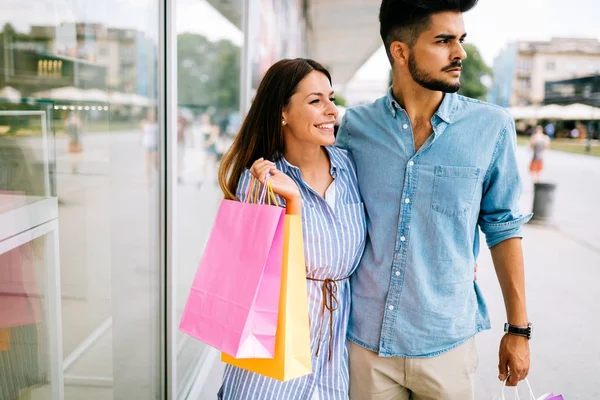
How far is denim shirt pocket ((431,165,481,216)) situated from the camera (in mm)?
1656

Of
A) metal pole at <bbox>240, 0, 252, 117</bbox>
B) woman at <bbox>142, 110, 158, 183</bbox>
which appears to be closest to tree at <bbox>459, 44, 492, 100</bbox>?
metal pole at <bbox>240, 0, 252, 117</bbox>

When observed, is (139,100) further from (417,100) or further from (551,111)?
(551,111)

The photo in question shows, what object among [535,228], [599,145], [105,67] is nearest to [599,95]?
[599,145]

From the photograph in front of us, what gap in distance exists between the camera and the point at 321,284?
1688 millimetres

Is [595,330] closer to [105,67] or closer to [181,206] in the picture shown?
[181,206]

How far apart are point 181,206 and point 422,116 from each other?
176 centimetres

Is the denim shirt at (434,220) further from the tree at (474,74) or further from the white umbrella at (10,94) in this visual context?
the tree at (474,74)

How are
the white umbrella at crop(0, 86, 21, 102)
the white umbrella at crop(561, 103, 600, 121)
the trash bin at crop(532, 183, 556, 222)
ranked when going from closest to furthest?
the white umbrella at crop(0, 86, 21, 102) < the trash bin at crop(532, 183, 556, 222) < the white umbrella at crop(561, 103, 600, 121)

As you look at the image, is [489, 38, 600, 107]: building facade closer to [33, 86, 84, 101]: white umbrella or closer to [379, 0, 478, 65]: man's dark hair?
[379, 0, 478, 65]: man's dark hair

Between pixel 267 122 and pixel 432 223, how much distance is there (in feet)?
2.09

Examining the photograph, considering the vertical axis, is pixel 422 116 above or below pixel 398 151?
above

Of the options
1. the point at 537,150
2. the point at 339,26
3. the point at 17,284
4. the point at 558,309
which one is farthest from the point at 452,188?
the point at 339,26

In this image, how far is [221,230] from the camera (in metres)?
1.50

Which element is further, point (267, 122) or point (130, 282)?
point (130, 282)
